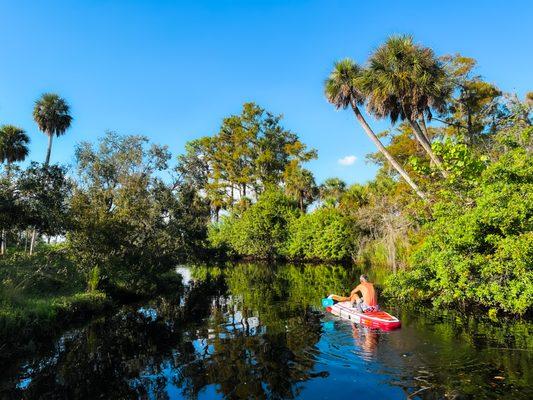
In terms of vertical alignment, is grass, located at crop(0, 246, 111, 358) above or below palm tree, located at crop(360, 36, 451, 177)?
below

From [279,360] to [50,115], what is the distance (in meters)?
31.6

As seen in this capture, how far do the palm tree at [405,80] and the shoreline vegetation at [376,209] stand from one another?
0.20ft

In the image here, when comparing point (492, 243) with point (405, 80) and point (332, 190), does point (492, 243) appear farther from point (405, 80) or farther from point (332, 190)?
point (332, 190)

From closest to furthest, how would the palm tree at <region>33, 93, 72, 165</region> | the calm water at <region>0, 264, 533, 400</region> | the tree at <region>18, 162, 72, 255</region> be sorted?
1. the calm water at <region>0, 264, 533, 400</region>
2. the tree at <region>18, 162, 72, 255</region>
3. the palm tree at <region>33, 93, 72, 165</region>

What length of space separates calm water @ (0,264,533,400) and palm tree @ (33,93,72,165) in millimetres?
24049

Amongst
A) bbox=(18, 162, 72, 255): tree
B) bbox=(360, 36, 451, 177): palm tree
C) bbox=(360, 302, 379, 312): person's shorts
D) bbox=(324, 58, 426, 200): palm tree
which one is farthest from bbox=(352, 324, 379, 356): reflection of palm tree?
bbox=(324, 58, 426, 200): palm tree

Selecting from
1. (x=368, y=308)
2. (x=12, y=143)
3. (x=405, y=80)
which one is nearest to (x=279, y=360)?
(x=368, y=308)

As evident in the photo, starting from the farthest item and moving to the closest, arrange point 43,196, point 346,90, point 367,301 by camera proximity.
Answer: point 346,90
point 367,301
point 43,196

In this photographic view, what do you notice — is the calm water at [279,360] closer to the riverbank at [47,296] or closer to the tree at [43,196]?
the riverbank at [47,296]

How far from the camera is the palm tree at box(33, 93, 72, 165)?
112 ft

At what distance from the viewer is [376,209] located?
115 feet

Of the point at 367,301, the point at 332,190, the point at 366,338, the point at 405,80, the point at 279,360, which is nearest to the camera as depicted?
the point at 279,360

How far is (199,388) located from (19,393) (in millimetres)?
3585

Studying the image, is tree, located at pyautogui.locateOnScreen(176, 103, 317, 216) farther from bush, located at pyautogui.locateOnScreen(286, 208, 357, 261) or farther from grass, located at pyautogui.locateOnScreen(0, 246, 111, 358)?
grass, located at pyautogui.locateOnScreen(0, 246, 111, 358)
